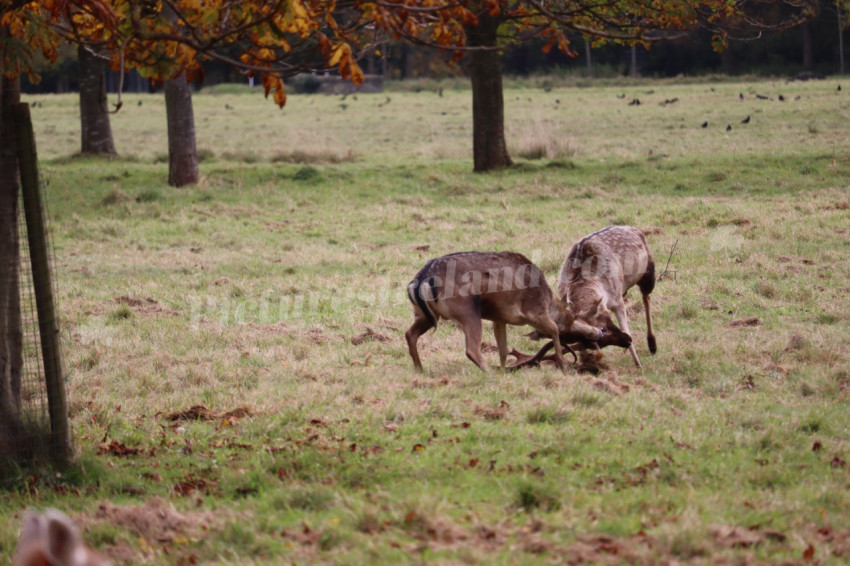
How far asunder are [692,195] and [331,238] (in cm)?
713

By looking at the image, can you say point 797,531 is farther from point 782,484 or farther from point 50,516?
point 50,516

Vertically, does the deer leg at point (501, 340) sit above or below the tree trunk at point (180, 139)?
below

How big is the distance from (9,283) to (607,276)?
18.6 ft

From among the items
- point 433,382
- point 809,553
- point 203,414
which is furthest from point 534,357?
point 809,553

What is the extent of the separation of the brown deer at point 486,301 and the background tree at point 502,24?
6.46 feet

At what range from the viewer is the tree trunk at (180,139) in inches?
819

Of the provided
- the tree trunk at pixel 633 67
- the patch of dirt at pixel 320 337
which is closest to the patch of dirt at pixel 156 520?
the patch of dirt at pixel 320 337

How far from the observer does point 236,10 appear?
19.5 ft

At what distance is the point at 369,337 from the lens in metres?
9.93

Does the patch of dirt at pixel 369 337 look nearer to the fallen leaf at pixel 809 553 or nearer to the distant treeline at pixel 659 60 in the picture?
the fallen leaf at pixel 809 553

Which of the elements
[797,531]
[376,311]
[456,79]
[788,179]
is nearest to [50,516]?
[797,531]

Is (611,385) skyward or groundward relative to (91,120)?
groundward

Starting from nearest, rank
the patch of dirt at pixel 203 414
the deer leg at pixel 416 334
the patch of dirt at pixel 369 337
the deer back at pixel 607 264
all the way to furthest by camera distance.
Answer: the patch of dirt at pixel 203 414 → the deer leg at pixel 416 334 → the deer back at pixel 607 264 → the patch of dirt at pixel 369 337

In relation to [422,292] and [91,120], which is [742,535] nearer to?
[422,292]
